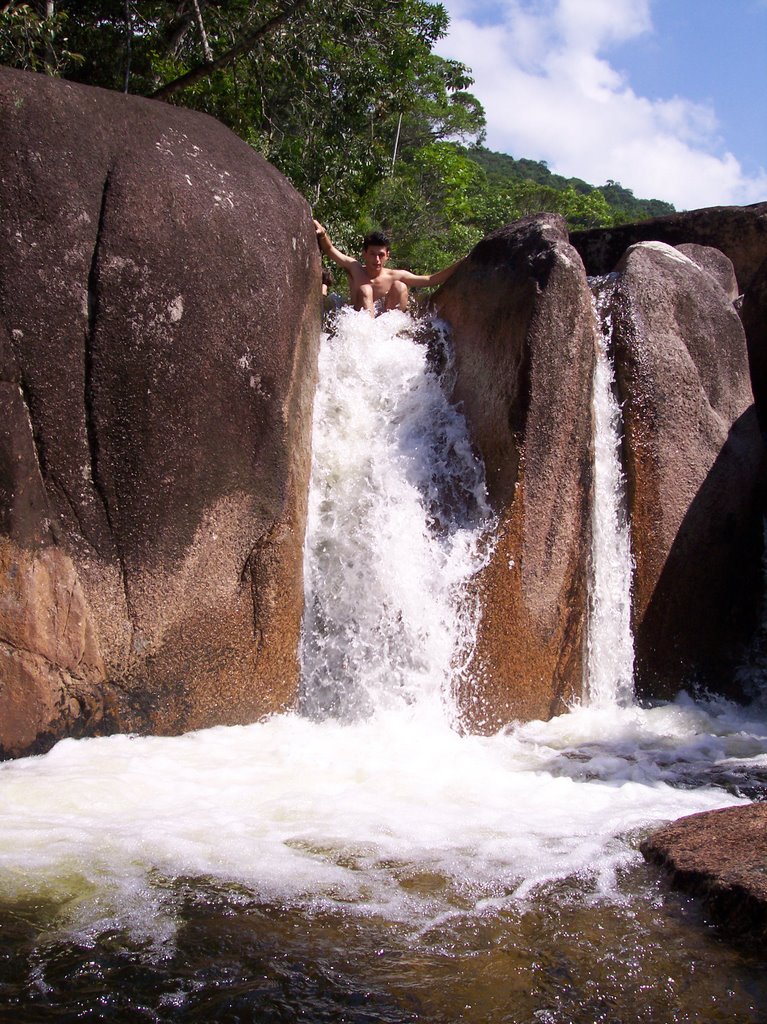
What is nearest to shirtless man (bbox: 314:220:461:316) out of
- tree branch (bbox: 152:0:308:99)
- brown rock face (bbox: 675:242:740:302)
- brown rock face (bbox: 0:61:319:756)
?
brown rock face (bbox: 675:242:740:302)

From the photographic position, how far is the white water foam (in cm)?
332

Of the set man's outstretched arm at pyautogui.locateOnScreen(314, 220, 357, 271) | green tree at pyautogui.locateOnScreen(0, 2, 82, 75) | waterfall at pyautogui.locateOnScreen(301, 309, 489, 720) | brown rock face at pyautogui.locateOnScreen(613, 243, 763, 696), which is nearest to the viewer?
waterfall at pyautogui.locateOnScreen(301, 309, 489, 720)

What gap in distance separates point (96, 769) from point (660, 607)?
4.11 meters

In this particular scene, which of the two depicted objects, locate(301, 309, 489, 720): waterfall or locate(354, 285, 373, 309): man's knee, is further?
locate(354, 285, 373, 309): man's knee

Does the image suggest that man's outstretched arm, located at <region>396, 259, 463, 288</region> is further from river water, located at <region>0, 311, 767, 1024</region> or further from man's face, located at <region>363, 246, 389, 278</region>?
river water, located at <region>0, 311, 767, 1024</region>

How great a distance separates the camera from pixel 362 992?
2.62 metres

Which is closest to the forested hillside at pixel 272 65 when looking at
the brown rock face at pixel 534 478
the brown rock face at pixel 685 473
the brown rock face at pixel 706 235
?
the brown rock face at pixel 706 235

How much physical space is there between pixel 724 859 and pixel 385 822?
1.30m

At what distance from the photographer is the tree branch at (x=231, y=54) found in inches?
408

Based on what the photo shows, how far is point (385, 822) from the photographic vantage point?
4023 millimetres

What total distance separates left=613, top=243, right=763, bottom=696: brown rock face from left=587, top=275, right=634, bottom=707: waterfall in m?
0.09


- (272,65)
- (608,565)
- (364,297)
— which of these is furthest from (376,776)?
(272,65)

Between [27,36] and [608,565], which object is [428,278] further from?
[27,36]

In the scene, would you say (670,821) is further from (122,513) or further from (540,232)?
(540,232)
